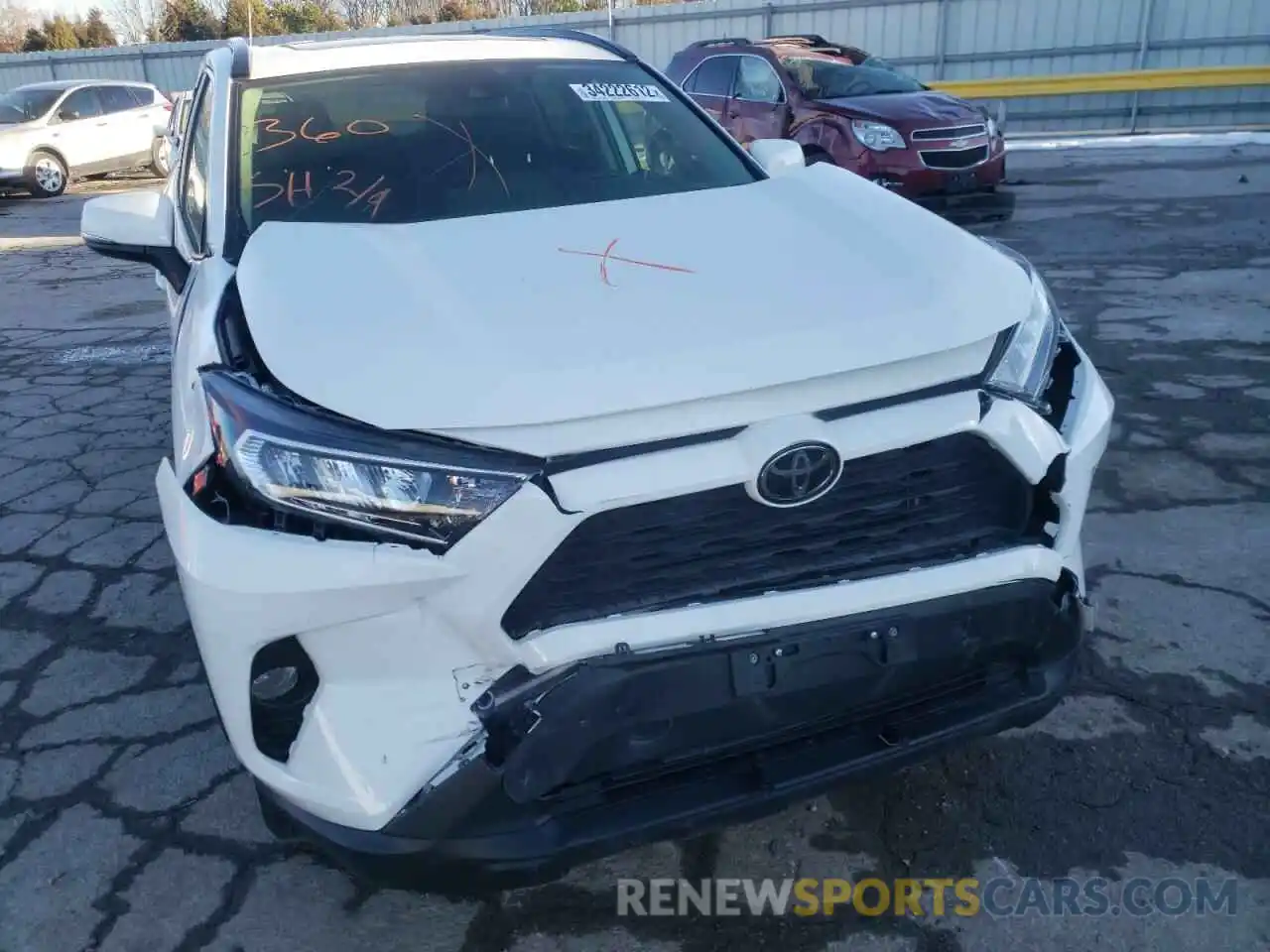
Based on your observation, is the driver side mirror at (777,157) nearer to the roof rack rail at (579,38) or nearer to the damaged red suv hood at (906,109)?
the roof rack rail at (579,38)

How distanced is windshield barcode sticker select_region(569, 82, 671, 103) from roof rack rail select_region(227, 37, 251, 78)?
3.30ft

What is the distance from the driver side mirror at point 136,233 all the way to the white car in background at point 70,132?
12.9 metres

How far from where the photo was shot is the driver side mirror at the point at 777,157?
3.28 metres

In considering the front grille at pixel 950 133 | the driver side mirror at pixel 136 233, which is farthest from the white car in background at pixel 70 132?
the driver side mirror at pixel 136 233

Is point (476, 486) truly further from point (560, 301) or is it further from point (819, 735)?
point (819, 735)

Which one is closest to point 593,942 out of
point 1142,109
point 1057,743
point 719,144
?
point 1057,743

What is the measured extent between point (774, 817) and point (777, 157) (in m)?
2.00

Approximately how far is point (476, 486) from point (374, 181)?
1.55m

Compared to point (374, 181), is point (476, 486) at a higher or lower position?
lower

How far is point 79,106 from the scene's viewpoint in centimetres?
1501

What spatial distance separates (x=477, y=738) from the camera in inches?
70.0

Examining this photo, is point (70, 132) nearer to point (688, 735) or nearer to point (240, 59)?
point (240, 59)

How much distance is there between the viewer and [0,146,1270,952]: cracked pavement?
7.13 feet

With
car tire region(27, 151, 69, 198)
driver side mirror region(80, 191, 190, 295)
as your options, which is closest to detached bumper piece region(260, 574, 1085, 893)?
driver side mirror region(80, 191, 190, 295)
